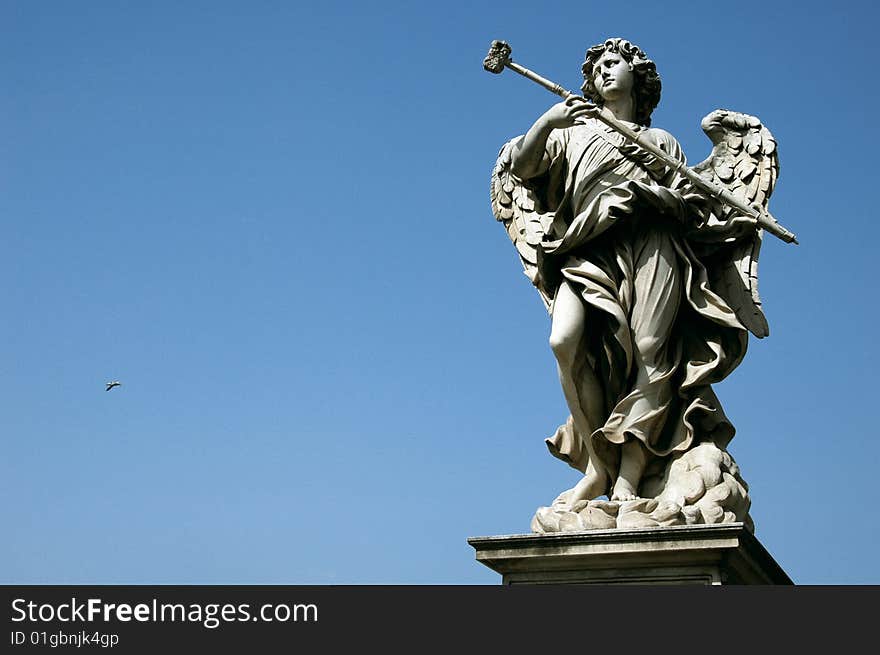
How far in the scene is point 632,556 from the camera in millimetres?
8164

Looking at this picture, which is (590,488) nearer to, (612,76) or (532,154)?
(532,154)

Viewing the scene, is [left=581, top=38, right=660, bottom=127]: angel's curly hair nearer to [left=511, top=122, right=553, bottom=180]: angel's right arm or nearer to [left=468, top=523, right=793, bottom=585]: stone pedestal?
[left=511, top=122, right=553, bottom=180]: angel's right arm

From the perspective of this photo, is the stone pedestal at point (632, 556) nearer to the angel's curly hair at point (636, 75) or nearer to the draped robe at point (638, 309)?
the draped robe at point (638, 309)

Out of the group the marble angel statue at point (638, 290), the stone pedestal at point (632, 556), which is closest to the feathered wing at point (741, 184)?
the marble angel statue at point (638, 290)

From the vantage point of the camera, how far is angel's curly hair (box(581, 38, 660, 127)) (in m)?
9.88

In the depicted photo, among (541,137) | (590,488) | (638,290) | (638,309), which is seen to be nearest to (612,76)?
(541,137)

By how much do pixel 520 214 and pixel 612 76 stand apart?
124cm

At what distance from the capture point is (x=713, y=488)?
339 inches

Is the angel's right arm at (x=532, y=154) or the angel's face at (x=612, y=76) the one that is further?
the angel's face at (x=612, y=76)

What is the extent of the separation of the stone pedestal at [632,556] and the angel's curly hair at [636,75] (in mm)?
3425

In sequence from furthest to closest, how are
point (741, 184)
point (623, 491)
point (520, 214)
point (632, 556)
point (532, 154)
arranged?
point (520, 214)
point (741, 184)
point (532, 154)
point (623, 491)
point (632, 556)

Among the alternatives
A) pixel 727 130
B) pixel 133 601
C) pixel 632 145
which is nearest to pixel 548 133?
pixel 632 145

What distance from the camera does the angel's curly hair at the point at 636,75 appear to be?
32.4 feet

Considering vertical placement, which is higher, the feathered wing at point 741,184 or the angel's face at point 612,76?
the angel's face at point 612,76
